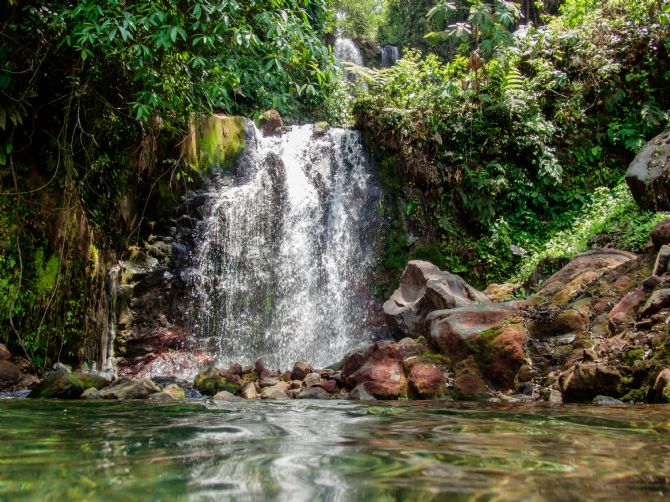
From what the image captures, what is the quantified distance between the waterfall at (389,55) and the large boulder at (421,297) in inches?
556

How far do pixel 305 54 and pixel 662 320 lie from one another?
14.9ft

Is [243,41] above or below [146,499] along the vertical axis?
above

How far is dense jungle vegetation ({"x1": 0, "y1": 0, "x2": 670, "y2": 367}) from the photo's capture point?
680cm

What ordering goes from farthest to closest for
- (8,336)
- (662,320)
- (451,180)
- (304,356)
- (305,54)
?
(451,180) < (304,356) < (8,336) < (305,54) < (662,320)

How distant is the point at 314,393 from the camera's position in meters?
5.42

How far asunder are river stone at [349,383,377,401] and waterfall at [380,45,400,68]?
58.7 ft

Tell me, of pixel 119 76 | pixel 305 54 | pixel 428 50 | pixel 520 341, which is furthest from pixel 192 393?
pixel 428 50

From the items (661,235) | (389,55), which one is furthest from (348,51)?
(661,235)

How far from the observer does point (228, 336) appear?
9461 millimetres

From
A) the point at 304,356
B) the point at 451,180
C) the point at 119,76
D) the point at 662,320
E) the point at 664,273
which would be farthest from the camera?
the point at 451,180

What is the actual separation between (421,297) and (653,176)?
3.97 meters

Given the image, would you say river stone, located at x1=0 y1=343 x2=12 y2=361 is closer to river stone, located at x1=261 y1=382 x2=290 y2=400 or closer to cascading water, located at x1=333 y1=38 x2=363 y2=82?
river stone, located at x1=261 y1=382 x2=290 y2=400

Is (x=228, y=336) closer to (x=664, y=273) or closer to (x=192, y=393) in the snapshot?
(x=192, y=393)

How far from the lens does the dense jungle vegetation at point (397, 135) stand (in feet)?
22.3
